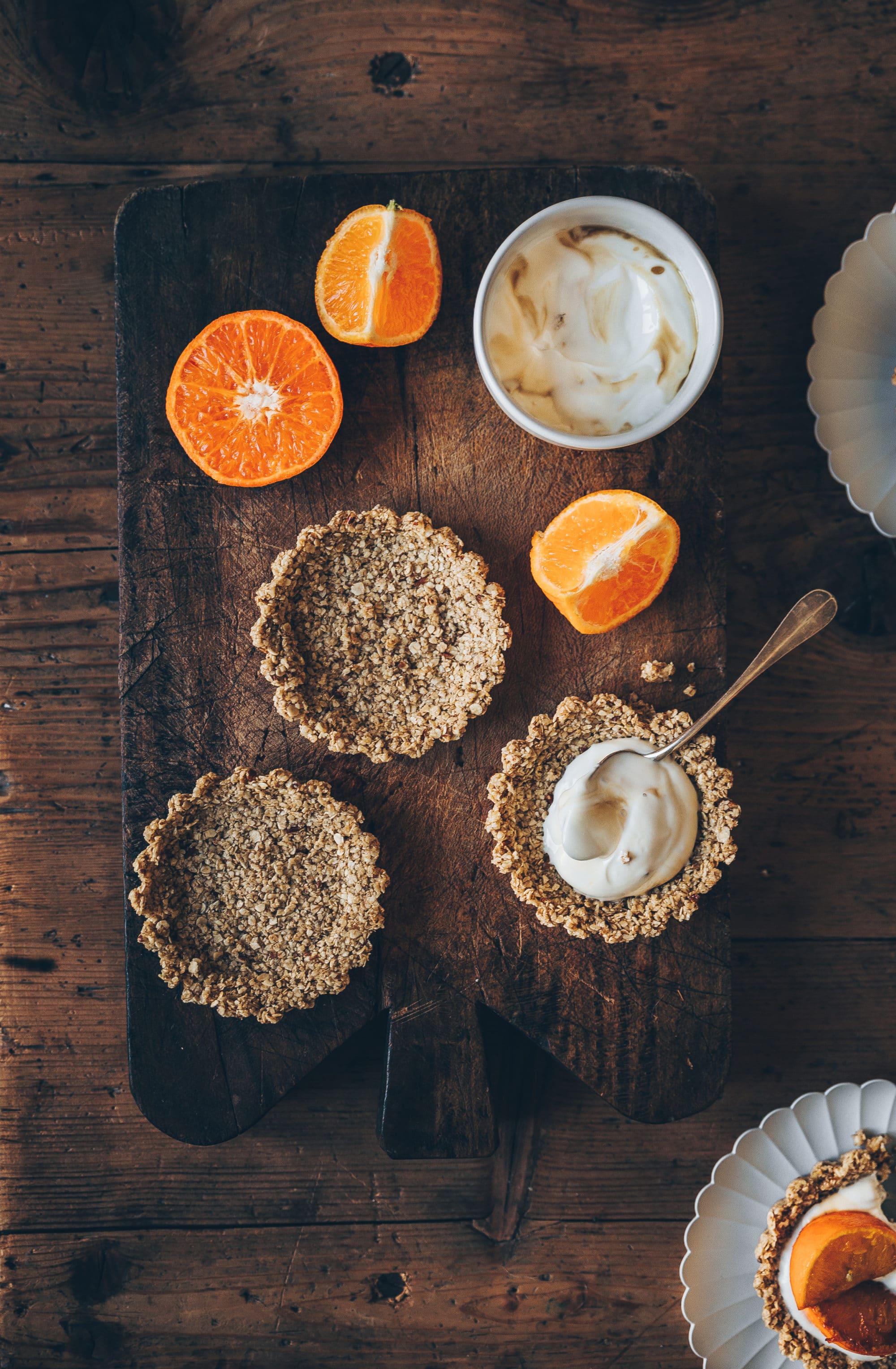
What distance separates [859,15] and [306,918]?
1.53 meters

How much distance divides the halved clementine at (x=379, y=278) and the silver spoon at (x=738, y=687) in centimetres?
60

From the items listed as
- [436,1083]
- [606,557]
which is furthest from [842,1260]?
[606,557]

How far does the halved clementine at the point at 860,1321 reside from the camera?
1.14m

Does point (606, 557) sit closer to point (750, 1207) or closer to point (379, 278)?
point (379, 278)

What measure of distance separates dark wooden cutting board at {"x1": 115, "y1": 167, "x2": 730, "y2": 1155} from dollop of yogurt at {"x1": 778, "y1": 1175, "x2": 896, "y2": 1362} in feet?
0.69

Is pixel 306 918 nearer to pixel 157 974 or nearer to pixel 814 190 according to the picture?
pixel 157 974

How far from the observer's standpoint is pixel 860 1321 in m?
1.15

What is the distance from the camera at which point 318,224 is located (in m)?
1.17

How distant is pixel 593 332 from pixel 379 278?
0.27m

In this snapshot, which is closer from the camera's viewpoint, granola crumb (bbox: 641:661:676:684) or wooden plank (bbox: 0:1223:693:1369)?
granola crumb (bbox: 641:661:676:684)

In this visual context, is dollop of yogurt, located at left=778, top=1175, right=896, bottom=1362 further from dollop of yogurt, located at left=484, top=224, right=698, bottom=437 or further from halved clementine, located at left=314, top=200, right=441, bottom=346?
halved clementine, located at left=314, top=200, right=441, bottom=346

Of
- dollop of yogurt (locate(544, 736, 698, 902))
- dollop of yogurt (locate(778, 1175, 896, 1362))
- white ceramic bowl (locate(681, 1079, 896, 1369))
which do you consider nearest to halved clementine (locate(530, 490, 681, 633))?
dollop of yogurt (locate(544, 736, 698, 902))

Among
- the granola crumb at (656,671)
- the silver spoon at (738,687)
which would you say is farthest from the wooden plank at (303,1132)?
the granola crumb at (656,671)

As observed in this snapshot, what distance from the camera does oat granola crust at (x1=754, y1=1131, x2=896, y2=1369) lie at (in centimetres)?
119
